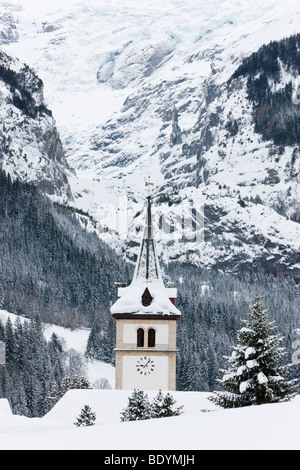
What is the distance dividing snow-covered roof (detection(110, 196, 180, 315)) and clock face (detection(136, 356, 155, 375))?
3625 mm

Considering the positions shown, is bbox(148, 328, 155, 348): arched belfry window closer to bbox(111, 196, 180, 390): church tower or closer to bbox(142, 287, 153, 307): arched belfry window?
bbox(111, 196, 180, 390): church tower

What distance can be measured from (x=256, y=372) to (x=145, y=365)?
3193 centimetres

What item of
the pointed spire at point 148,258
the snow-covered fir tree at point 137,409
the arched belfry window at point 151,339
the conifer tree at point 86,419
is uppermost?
the pointed spire at point 148,258

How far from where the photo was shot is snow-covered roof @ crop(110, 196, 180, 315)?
66.8m

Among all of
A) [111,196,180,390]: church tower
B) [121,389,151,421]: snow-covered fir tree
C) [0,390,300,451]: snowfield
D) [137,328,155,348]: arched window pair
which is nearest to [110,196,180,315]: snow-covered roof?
[111,196,180,390]: church tower

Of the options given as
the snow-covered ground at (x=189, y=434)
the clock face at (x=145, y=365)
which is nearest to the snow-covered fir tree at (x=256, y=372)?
the snow-covered ground at (x=189, y=434)

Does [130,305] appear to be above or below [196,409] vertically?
above

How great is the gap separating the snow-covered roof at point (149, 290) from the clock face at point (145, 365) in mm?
3625

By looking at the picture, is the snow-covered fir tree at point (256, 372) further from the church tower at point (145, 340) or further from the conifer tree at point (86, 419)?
the church tower at point (145, 340)

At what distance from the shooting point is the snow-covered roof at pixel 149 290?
66.8 meters
